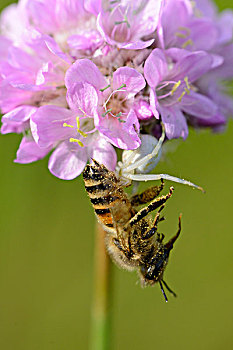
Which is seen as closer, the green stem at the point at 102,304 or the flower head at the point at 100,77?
the flower head at the point at 100,77

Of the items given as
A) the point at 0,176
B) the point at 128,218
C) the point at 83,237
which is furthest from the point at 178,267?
the point at 128,218

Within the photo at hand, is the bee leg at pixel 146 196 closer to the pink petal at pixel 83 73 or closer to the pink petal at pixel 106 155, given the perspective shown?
the pink petal at pixel 106 155

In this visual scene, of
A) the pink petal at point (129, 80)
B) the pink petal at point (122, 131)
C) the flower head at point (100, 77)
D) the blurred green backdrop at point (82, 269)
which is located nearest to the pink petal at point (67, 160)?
the flower head at point (100, 77)

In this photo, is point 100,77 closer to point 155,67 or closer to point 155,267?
point 155,67

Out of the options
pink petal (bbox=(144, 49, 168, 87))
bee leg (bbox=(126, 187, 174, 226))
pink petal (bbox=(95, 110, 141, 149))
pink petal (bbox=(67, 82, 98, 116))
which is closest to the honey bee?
bee leg (bbox=(126, 187, 174, 226))

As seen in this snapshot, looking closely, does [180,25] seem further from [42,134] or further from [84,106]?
[42,134]

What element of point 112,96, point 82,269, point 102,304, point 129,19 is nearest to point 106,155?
point 112,96

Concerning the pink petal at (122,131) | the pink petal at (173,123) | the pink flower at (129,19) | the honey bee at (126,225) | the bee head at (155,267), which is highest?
the pink flower at (129,19)
